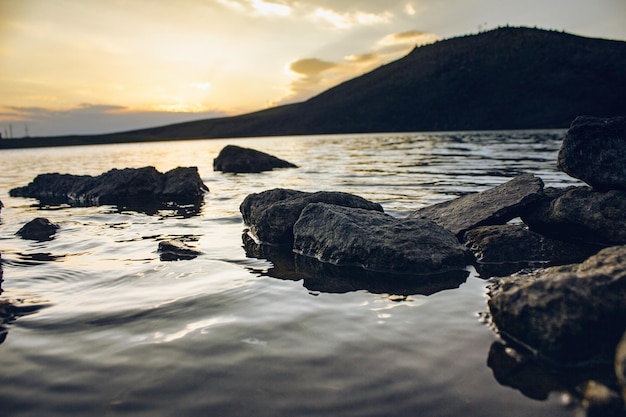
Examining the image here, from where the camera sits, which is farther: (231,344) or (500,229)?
(500,229)

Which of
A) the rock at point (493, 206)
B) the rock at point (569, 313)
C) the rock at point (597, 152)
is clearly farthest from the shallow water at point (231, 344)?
the rock at point (597, 152)

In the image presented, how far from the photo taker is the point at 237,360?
3.43 m

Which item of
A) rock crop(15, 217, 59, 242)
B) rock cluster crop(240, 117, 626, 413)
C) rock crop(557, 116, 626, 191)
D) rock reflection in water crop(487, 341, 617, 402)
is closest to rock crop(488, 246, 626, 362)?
rock reflection in water crop(487, 341, 617, 402)

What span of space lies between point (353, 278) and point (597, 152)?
3979 mm

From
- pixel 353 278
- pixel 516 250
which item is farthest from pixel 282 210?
pixel 516 250

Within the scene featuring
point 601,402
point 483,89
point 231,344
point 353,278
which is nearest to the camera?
point 601,402

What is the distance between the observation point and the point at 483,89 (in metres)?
130

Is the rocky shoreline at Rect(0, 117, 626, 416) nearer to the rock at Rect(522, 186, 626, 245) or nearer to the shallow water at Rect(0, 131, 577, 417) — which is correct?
the rock at Rect(522, 186, 626, 245)

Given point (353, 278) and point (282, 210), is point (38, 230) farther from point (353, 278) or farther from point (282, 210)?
point (353, 278)

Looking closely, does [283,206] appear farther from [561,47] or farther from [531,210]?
[561,47]

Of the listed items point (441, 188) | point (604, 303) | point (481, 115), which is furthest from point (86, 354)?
point (481, 115)

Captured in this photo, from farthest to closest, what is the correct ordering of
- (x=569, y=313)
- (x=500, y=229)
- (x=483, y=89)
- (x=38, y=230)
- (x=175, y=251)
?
(x=483, y=89) → (x=38, y=230) → (x=175, y=251) → (x=500, y=229) → (x=569, y=313)

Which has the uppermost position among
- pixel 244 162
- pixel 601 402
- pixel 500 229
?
pixel 244 162

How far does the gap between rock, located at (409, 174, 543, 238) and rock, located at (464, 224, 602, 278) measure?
377 mm
